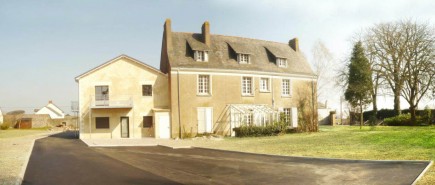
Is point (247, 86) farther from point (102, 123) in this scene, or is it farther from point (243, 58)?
point (102, 123)

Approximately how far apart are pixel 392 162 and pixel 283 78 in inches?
941

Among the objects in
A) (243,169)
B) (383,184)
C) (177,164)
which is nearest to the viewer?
(383,184)

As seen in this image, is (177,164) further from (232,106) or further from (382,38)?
(382,38)

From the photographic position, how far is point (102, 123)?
99.3 feet

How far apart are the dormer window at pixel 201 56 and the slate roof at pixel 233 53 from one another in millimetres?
379

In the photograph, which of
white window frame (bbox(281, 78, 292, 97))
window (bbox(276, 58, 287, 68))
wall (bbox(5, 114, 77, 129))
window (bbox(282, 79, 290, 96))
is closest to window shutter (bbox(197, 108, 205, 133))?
white window frame (bbox(281, 78, 292, 97))

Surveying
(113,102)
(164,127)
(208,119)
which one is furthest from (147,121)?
(208,119)

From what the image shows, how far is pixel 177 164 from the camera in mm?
13078

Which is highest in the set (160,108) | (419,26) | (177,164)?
(419,26)

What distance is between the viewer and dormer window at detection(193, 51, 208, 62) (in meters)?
31.8

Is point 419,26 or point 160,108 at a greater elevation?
point 419,26

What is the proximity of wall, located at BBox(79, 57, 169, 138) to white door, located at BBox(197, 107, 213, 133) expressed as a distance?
3.22 metres

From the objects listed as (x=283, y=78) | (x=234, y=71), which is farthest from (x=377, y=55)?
(x=234, y=71)

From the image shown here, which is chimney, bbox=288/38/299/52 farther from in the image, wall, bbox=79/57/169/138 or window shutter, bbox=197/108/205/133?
wall, bbox=79/57/169/138
